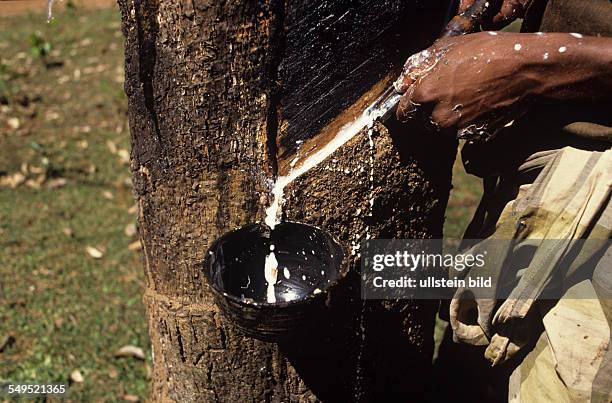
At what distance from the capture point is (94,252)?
4.23 m

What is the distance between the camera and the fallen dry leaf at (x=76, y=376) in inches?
129

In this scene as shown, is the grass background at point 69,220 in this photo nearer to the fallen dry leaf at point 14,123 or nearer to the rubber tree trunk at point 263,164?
the fallen dry leaf at point 14,123

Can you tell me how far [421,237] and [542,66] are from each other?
30.7 inches

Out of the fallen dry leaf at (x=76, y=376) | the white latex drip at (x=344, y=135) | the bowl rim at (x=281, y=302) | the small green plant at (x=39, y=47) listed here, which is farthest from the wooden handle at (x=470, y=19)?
the small green plant at (x=39, y=47)

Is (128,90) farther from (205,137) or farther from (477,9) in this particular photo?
(477,9)

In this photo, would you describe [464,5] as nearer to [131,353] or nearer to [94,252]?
[131,353]

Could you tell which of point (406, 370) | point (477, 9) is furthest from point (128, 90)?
point (406, 370)

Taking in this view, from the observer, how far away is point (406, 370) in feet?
8.76

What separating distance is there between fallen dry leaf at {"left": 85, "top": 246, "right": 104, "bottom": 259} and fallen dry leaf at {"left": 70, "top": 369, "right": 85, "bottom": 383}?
1.03 metres

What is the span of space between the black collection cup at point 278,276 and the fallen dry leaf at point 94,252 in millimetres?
2190

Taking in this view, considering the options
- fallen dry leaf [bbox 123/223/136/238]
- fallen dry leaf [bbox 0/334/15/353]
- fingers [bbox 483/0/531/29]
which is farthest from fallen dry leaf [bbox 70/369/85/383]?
fingers [bbox 483/0/531/29]

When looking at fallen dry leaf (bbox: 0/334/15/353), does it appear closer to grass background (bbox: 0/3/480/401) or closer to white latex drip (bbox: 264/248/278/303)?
grass background (bbox: 0/3/480/401)

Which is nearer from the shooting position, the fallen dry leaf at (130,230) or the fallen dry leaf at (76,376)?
the fallen dry leaf at (76,376)

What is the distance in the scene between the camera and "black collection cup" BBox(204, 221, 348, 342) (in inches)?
72.6
